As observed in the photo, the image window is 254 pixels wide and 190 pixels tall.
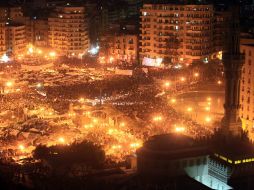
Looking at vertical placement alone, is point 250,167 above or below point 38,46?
below

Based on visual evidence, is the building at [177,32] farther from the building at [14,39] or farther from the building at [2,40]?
the building at [2,40]

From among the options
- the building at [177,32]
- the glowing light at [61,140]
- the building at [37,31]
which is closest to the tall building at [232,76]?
the glowing light at [61,140]

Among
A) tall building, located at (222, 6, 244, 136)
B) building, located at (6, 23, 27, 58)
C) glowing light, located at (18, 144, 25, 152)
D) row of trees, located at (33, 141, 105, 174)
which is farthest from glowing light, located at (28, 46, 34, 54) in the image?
tall building, located at (222, 6, 244, 136)

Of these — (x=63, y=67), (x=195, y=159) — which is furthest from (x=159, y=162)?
(x=63, y=67)

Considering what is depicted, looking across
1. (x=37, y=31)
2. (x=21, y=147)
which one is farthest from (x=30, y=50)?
(x=21, y=147)

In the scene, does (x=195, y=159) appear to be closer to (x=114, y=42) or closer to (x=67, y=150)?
(x=67, y=150)

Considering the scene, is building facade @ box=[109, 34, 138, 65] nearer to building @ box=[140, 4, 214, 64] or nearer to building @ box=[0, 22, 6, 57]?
building @ box=[140, 4, 214, 64]

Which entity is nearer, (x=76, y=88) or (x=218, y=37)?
(x=76, y=88)
